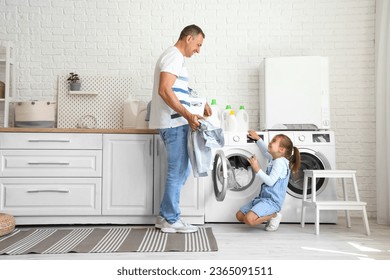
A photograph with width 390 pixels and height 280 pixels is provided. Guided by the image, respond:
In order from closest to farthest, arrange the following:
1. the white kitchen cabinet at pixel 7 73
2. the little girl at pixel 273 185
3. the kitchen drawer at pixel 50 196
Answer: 1. the little girl at pixel 273 185
2. the kitchen drawer at pixel 50 196
3. the white kitchen cabinet at pixel 7 73

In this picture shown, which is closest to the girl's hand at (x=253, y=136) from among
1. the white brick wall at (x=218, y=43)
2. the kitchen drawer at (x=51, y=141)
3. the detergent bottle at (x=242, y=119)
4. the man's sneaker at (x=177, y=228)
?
the detergent bottle at (x=242, y=119)

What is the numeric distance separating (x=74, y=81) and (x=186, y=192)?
5.29 ft

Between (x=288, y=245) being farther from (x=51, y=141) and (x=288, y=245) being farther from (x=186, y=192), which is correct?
(x=51, y=141)

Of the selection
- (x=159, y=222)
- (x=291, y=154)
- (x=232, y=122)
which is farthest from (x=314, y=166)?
(x=159, y=222)

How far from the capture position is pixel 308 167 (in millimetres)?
3648

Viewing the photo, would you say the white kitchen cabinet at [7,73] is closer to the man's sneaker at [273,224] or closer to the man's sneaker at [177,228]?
the man's sneaker at [177,228]

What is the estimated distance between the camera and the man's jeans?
10.1 feet

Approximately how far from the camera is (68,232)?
3107mm

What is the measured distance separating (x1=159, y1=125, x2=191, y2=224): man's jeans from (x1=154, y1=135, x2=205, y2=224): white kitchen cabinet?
32 cm

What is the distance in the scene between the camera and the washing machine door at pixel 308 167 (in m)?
3.57

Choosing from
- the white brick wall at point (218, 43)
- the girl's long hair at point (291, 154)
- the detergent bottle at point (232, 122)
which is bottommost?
the girl's long hair at point (291, 154)

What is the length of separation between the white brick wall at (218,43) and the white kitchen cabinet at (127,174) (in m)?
0.89

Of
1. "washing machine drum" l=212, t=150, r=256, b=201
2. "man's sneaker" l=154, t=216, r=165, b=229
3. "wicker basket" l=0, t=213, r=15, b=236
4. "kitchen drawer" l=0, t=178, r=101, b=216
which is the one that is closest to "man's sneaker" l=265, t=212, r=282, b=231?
"washing machine drum" l=212, t=150, r=256, b=201
